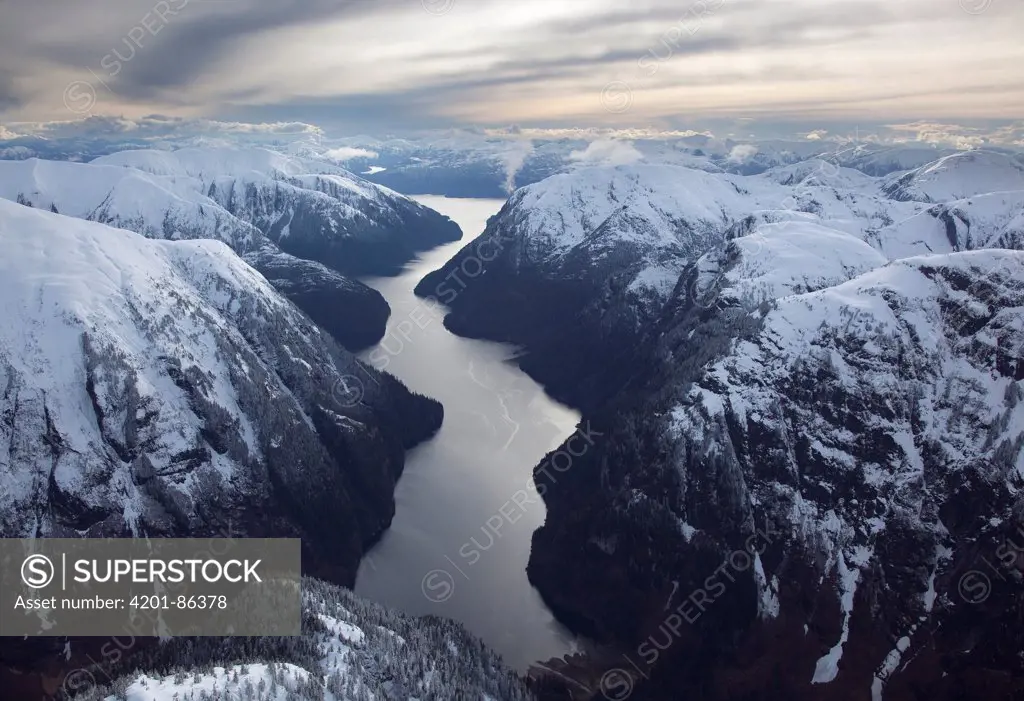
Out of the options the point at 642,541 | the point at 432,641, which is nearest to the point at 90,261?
the point at 432,641

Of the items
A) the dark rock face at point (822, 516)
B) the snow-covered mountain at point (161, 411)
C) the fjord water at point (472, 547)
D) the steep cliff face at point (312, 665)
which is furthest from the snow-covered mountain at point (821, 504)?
the snow-covered mountain at point (161, 411)

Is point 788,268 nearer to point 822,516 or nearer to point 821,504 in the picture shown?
point 821,504

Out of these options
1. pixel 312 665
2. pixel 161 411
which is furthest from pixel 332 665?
pixel 161 411

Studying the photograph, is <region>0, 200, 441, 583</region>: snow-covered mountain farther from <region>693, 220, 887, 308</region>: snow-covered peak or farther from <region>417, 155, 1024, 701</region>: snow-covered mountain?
<region>693, 220, 887, 308</region>: snow-covered peak

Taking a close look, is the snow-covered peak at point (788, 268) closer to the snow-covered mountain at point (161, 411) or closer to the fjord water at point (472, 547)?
the fjord water at point (472, 547)

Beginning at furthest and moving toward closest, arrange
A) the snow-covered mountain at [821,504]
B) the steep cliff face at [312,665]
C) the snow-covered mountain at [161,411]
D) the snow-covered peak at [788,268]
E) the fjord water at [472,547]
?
the snow-covered peak at [788,268] → the fjord water at [472,547] → the snow-covered mountain at [161,411] → the snow-covered mountain at [821,504] → the steep cliff face at [312,665]

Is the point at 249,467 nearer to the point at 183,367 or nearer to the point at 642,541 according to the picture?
the point at 183,367
